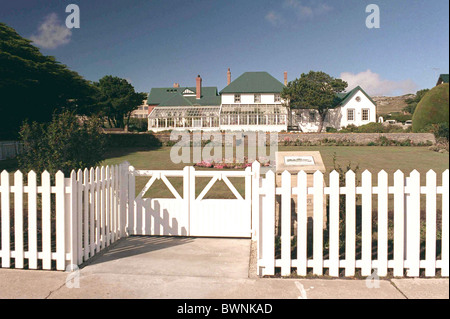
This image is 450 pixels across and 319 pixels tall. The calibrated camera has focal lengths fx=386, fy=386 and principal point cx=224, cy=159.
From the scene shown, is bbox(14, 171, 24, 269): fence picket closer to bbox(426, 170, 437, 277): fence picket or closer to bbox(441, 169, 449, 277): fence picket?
bbox(426, 170, 437, 277): fence picket

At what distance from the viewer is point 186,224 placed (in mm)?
7020

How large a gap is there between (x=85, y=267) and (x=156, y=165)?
14340mm

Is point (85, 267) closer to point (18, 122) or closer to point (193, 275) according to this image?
point (193, 275)

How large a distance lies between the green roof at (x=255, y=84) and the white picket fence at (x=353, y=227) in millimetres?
52942

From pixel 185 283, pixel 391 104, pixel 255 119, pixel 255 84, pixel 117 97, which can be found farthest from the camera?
pixel 391 104

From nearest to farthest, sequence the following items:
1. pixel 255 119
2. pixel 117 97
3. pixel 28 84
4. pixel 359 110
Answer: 1. pixel 28 84
2. pixel 255 119
3. pixel 359 110
4. pixel 117 97

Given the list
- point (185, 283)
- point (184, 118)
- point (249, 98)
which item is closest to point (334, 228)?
point (185, 283)

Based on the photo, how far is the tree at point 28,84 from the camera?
25.1 meters

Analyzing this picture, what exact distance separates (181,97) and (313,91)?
2063cm

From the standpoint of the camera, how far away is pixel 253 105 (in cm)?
5475

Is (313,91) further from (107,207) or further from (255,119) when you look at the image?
(107,207)

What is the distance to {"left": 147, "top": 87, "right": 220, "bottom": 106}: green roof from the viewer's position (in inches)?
2339

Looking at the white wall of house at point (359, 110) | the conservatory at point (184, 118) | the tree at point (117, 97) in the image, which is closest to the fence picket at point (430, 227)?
the conservatory at point (184, 118)

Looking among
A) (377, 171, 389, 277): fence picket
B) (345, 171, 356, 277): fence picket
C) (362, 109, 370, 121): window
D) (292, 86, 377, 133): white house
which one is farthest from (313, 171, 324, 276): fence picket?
(362, 109, 370, 121): window
